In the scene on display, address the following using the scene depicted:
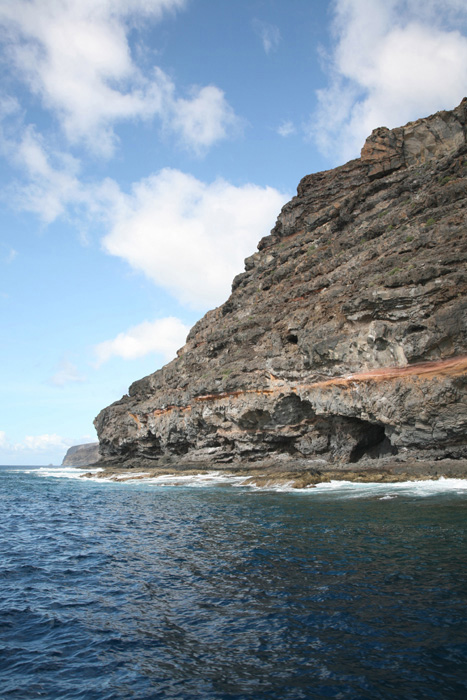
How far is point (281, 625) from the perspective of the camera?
8258mm

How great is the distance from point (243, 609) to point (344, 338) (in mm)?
30996

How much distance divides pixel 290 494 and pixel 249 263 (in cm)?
5549

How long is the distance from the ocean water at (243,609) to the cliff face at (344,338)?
15.2m

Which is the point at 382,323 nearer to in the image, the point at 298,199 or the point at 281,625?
the point at 281,625

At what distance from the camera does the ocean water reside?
255 inches

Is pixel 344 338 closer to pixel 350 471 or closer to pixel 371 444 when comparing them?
pixel 371 444

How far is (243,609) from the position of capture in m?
9.20

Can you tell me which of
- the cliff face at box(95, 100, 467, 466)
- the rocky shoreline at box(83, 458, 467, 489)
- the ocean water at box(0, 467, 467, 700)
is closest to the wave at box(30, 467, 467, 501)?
the rocky shoreline at box(83, 458, 467, 489)

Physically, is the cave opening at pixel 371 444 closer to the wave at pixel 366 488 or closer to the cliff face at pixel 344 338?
the cliff face at pixel 344 338

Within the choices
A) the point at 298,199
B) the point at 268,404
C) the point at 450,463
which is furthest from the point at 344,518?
the point at 298,199

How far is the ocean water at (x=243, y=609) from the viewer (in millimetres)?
6484

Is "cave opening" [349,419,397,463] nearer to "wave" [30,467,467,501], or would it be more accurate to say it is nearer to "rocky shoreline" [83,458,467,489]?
"rocky shoreline" [83,458,467,489]

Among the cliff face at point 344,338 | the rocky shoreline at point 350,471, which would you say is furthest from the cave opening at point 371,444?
the rocky shoreline at point 350,471

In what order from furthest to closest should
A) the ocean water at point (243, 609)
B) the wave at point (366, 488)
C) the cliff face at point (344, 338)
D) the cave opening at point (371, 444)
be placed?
the cave opening at point (371, 444) → the cliff face at point (344, 338) → the wave at point (366, 488) → the ocean water at point (243, 609)
